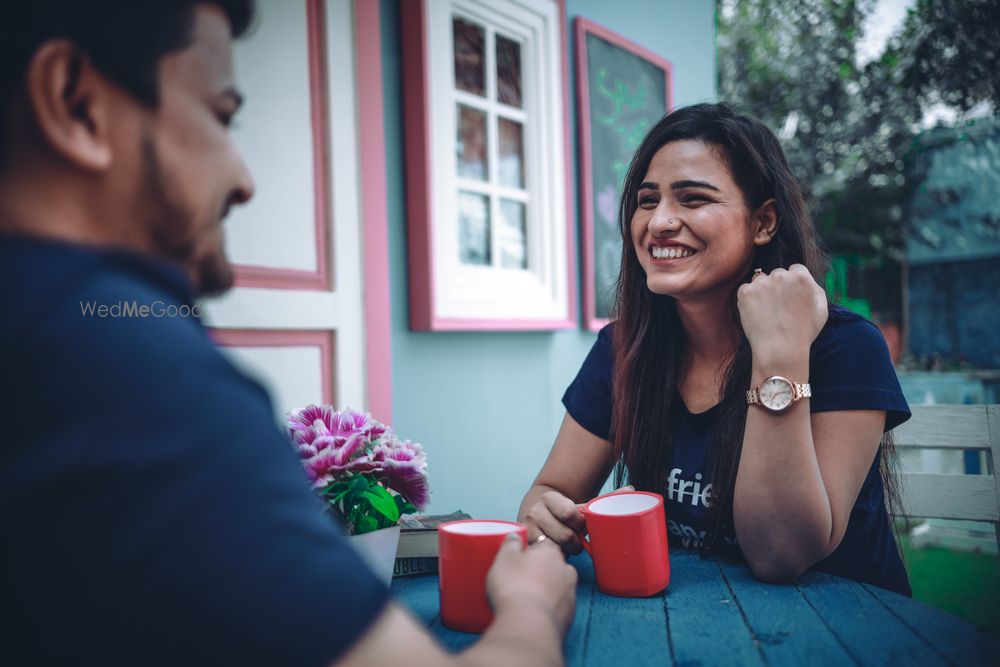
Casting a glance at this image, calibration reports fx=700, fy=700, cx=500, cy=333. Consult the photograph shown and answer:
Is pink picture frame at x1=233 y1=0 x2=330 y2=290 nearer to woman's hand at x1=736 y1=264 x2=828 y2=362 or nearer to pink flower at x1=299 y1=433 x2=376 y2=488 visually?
pink flower at x1=299 y1=433 x2=376 y2=488

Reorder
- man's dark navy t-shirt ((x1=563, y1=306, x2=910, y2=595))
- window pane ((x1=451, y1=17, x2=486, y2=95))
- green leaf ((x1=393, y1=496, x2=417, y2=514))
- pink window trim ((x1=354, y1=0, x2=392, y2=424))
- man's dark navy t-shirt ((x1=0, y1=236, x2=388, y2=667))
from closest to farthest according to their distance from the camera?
man's dark navy t-shirt ((x1=0, y1=236, x2=388, y2=667)) < green leaf ((x1=393, y1=496, x2=417, y2=514)) < man's dark navy t-shirt ((x1=563, y1=306, x2=910, y2=595)) < pink window trim ((x1=354, y1=0, x2=392, y2=424)) < window pane ((x1=451, y1=17, x2=486, y2=95))

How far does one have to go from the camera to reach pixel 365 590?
0.49 meters

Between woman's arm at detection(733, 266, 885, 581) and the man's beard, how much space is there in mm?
991

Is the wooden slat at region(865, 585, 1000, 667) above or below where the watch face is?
below

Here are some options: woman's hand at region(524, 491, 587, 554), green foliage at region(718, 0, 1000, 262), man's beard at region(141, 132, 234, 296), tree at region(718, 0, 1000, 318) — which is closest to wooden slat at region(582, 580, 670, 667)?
woman's hand at region(524, 491, 587, 554)

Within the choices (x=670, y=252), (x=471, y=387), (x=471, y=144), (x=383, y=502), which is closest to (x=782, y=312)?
(x=670, y=252)

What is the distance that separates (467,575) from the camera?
0.96 meters

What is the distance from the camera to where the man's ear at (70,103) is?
0.54m

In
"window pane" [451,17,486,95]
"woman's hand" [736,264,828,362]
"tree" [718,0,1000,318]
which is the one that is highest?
"tree" [718,0,1000,318]

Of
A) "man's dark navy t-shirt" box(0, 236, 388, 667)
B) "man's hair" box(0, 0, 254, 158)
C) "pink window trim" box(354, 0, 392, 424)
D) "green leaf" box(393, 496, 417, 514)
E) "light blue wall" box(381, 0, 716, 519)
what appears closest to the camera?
"man's dark navy t-shirt" box(0, 236, 388, 667)

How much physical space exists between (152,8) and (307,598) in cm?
50

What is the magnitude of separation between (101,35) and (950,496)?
1.97 m

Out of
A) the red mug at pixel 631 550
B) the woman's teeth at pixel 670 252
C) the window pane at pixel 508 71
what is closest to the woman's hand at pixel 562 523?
the red mug at pixel 631 550

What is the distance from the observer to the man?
45cm
